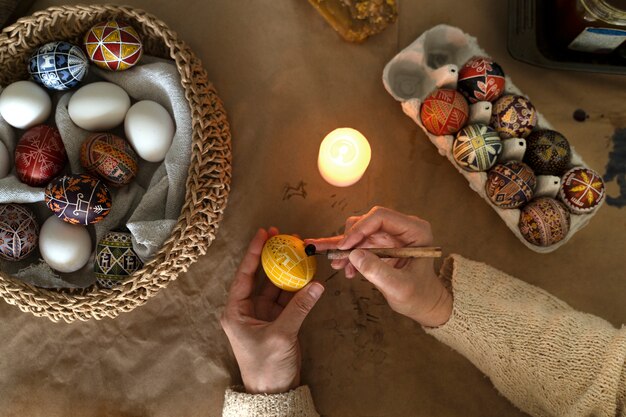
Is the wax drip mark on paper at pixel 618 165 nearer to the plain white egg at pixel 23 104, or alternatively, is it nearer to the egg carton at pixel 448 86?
the egg carton at pixel 448 86

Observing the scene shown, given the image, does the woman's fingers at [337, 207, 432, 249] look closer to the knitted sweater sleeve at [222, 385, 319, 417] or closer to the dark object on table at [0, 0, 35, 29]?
the knitted sweater sleeve at [222, 385, 319, 417]

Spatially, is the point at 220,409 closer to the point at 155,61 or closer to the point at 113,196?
the point at 113,196

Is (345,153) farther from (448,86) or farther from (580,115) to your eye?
(580,115)

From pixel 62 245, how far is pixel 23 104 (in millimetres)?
245

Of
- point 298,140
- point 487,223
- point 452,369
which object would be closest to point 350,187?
point 298,140

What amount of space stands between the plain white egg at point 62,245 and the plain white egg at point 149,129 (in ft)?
0.56

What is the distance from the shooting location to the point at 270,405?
32.4 inches

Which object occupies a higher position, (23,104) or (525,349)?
(23,104)

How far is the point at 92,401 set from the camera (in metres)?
0.92

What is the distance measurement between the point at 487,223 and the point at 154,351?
67cm

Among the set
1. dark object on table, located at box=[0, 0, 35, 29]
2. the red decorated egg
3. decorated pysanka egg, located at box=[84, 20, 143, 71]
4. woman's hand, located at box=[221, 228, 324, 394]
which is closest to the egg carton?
woman's hand, located at box=[221, 228, 324, 394]

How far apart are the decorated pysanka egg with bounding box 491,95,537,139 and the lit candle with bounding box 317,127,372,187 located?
0.78 feet

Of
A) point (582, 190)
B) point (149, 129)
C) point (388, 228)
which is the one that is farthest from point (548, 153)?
point (149, 129)

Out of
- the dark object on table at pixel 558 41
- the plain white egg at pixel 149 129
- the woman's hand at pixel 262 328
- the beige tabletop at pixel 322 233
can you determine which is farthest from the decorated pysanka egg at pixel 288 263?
the dark object on table at pixel 558 41
